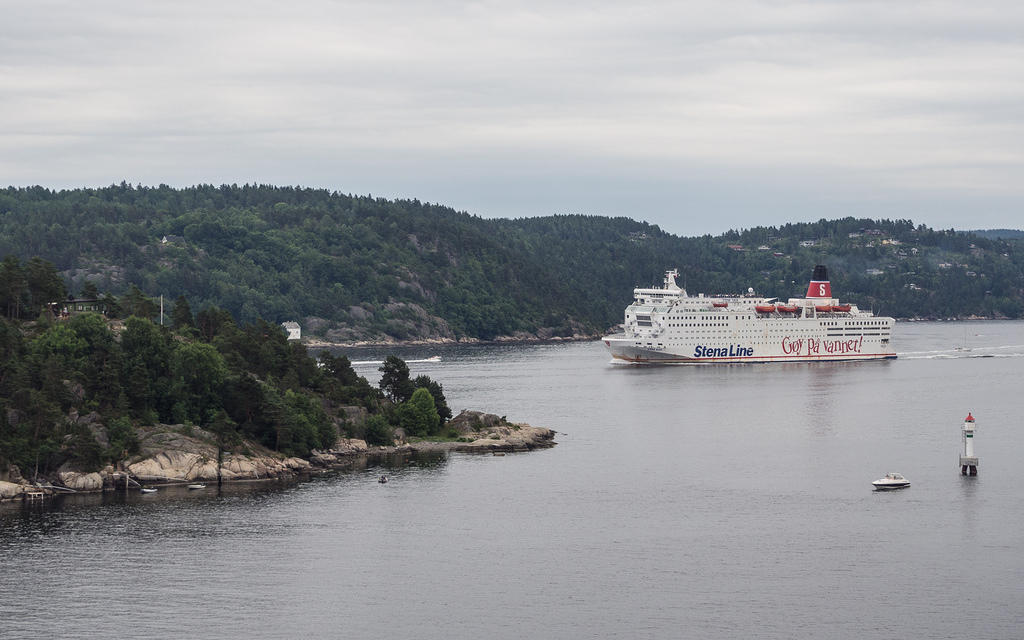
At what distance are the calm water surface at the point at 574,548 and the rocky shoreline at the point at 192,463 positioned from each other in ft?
6.26

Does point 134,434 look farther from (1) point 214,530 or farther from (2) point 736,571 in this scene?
(2) point 736,571

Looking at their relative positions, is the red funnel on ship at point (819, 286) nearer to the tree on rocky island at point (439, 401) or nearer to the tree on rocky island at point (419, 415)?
the tree on rocky island at point (439, 401)

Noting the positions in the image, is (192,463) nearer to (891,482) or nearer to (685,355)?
(891,482)

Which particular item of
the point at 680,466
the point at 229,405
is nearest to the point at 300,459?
the point at 229,405

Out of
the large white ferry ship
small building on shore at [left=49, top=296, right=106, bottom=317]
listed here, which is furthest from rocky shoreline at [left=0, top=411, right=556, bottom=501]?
the large white ferry ship

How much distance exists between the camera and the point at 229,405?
69.2 m

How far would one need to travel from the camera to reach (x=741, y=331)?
146 meters

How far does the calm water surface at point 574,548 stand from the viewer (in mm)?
42906

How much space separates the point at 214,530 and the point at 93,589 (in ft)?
28.2

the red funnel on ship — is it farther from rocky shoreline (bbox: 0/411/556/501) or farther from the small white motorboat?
the small white motorboat

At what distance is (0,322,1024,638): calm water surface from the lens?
42906 mm

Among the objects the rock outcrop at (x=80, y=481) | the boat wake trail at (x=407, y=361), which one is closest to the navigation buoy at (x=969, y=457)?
the rock outcrop at (x=80, y=481)

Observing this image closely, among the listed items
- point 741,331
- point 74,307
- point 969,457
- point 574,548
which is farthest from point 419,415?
point 741,331

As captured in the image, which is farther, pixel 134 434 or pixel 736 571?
pixel 134 434
